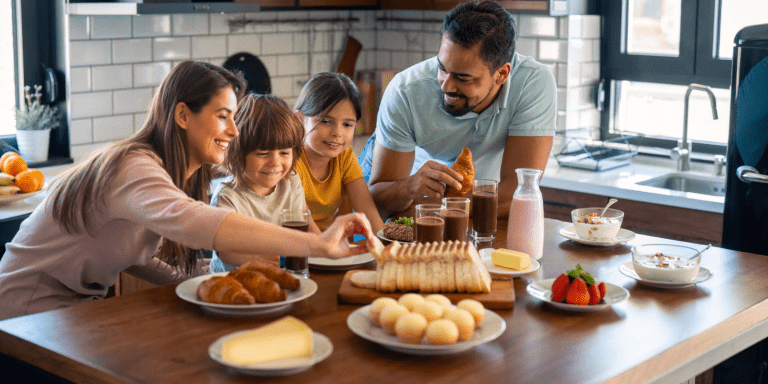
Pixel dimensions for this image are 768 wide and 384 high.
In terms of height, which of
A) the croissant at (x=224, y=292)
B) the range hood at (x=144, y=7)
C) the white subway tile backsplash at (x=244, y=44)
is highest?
the range hood at (x=144, y=7)

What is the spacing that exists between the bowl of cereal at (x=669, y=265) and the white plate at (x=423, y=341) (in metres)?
0.46

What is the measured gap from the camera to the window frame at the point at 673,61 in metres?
3.64

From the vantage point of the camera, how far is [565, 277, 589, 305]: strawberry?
61.0 inches

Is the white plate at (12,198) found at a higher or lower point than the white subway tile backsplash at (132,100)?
lower

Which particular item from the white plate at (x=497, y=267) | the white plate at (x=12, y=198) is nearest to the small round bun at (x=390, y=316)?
the white plate at (x=497, y=267)

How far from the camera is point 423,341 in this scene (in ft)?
4.35

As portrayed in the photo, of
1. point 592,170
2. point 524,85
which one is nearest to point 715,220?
point 592,170

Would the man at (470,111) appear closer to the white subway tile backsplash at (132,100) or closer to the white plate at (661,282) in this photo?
the white plate at (661,282)

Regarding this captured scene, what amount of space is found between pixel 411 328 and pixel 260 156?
3.11 ft

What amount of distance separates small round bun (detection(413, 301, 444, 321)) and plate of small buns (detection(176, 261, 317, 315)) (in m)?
0.29

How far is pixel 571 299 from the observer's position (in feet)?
5.09

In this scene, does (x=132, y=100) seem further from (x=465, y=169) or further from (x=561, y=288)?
(x=561, y=288)

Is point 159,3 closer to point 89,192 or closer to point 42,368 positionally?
point 89,192

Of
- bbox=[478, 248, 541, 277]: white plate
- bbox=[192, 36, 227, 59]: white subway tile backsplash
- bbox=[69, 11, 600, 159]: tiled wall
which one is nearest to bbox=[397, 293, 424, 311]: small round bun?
bbox=[478, 248, 541, 277]: white plate
